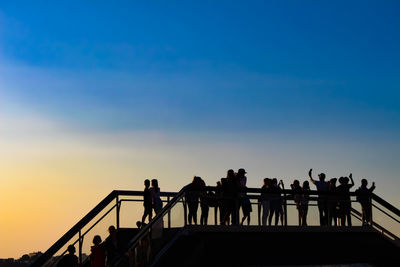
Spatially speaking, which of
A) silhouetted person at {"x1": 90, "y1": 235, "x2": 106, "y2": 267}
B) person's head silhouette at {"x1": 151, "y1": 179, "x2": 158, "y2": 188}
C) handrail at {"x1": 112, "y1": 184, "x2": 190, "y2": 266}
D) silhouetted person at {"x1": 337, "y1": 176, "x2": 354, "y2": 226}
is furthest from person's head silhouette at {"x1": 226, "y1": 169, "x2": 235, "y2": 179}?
silhouetted person at {"x1": 90, "y1": 235, "x2": 106, "y2": 267}

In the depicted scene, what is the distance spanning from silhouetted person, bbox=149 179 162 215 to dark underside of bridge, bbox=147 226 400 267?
2238mm

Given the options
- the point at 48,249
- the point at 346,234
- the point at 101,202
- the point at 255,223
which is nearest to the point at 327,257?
the point at 346,234

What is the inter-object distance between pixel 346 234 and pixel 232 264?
4.46 meters

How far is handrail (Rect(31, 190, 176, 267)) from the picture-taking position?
1509 centimetres

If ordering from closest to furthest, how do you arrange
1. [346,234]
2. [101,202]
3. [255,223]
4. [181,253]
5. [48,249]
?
[48,249] → [181,253] → [101,202] → [255,223] → [346,234]

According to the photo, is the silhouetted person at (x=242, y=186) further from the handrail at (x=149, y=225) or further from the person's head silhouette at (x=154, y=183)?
the person's head silhouette at (x=154, y=183)

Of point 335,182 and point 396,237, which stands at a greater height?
point 335,182

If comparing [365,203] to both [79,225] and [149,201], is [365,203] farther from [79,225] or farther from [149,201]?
[79,225]

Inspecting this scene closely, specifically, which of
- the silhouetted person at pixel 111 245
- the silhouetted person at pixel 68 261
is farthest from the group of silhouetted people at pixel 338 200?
the silhouetted person at pixel 68 261

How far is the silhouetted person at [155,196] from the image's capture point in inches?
770

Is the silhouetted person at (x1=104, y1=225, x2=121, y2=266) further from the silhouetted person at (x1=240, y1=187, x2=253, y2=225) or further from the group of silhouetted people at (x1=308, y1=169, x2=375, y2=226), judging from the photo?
the group of silhouetted people at (x1=308, y1=169, x2=375, y2=226)

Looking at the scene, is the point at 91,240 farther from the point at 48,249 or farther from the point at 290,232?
the point at 290,232

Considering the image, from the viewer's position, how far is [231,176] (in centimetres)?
1870

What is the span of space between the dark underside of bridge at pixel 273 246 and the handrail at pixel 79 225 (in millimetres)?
2044
